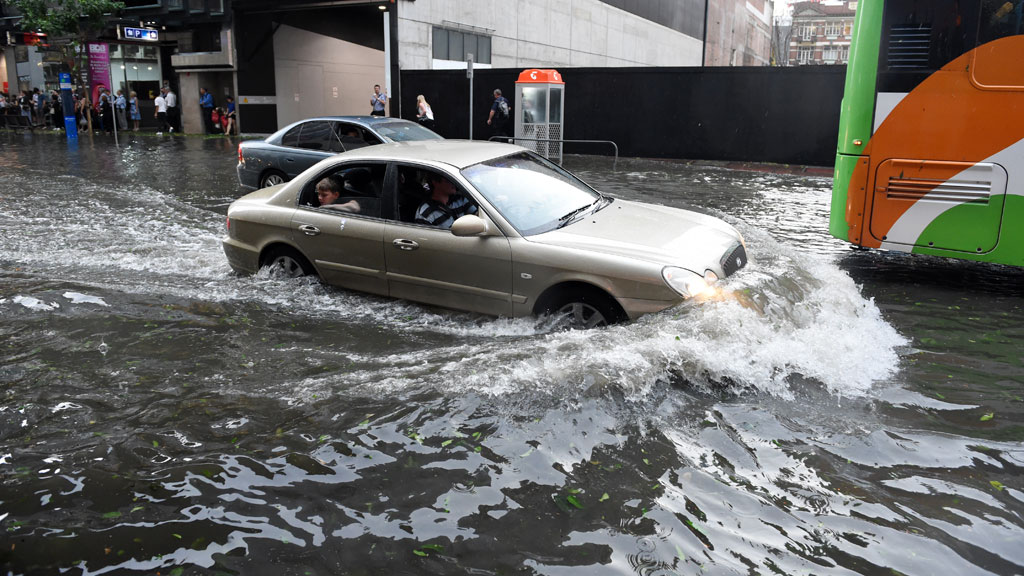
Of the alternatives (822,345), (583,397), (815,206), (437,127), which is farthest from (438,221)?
(437,127)

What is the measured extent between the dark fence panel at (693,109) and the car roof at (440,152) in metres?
14.9

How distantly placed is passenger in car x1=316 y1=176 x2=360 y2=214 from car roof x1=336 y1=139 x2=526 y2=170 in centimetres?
23

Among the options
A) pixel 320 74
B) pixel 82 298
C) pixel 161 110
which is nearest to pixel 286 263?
pixel 82 298

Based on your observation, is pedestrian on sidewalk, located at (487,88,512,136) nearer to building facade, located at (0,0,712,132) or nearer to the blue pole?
building facade, located at (0,0,712,132)

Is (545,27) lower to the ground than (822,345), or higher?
higher

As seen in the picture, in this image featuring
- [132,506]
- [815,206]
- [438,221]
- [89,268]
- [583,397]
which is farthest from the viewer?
[815,206]

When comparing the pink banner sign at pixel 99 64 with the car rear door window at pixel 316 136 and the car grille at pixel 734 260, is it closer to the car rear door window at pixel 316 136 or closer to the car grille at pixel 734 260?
the car rear door window at pixel 316 136

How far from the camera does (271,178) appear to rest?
1319 cm

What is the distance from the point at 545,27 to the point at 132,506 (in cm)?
3262

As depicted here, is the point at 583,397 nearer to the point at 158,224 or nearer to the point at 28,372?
the point at 28,372

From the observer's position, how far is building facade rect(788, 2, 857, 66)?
11643 centimetres

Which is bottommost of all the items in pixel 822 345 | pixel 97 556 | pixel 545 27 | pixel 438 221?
pixel 97 556

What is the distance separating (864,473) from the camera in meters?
3.88

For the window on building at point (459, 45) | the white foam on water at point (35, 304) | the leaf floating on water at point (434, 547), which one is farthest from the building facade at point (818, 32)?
the leaf floating on water at point (434, 547)
